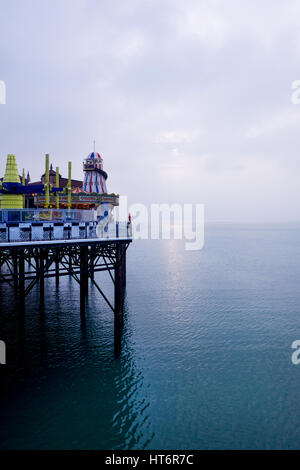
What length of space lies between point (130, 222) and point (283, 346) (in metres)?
14.5

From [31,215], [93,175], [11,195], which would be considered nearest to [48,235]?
[31,215]

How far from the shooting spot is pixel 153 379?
15664 mm

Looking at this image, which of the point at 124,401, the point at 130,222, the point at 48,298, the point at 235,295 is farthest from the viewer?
the point at 235,295

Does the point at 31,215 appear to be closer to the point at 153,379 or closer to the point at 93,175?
the point at 153,379

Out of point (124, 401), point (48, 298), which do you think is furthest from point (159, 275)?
point (124, 401)

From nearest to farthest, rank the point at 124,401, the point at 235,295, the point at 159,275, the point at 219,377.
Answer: the point at 124,401, the point at 219,377, the point at 235,295, the point at 159,275

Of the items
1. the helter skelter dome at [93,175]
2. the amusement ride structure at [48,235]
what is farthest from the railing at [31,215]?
the helter skelter dome at [93,175]

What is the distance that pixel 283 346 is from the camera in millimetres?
19797

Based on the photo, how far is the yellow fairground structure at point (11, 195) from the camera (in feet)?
63.7

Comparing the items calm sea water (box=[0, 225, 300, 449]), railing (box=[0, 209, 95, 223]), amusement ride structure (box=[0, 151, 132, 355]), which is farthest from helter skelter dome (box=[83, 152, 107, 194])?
railing (box=[0, 209, 95, 223])

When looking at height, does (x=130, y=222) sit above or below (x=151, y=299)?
above
